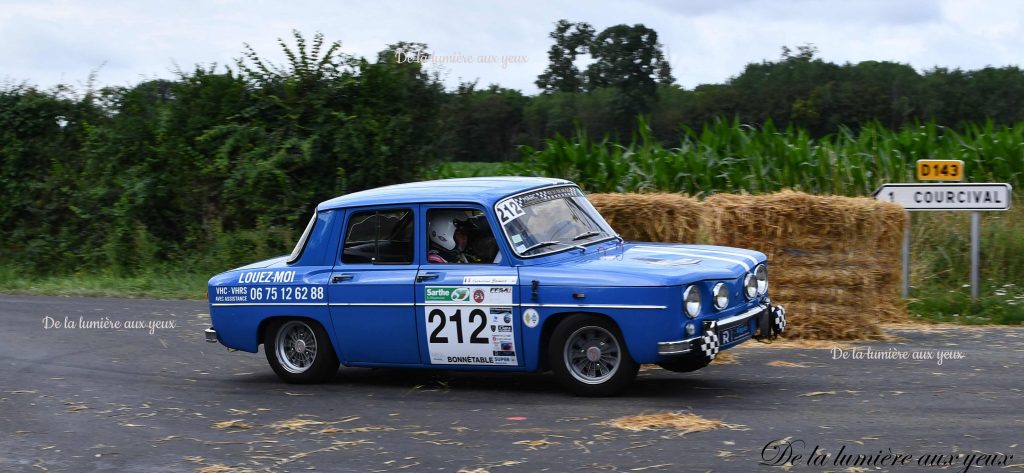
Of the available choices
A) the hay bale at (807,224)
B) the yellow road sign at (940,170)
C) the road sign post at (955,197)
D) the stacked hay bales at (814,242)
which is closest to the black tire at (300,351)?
the stacked hay bales at (814,242)

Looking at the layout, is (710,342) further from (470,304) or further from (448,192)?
(448,192)

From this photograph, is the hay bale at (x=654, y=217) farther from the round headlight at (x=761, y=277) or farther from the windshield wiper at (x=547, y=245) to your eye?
the windshield wiper at (x=547, y=245)

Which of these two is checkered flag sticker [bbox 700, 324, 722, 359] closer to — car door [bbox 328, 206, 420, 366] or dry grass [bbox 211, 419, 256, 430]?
car door [bbox 328, 206, 420, 366]

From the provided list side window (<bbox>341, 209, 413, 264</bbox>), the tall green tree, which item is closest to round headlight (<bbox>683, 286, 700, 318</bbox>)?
side window (<bbox>341, 209, 413, 264</bbox>)

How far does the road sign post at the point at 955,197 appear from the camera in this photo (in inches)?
503

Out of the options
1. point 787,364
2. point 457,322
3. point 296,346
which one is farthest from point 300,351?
point 787,364

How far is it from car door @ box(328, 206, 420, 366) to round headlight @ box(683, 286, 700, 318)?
2.16 meters

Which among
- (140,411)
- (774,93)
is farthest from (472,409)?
(774,93)

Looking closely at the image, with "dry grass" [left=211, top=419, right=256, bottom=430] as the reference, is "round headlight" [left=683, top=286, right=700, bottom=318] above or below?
above

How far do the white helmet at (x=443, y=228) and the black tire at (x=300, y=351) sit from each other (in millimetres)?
1339

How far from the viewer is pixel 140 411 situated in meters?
8.79

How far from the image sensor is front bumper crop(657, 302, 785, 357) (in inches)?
311

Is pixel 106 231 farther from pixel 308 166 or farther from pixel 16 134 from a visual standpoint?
pixel 308 166

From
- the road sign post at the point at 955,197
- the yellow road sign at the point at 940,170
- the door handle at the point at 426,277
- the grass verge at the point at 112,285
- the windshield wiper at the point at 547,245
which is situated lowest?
the grass verge at the point at 112,285
